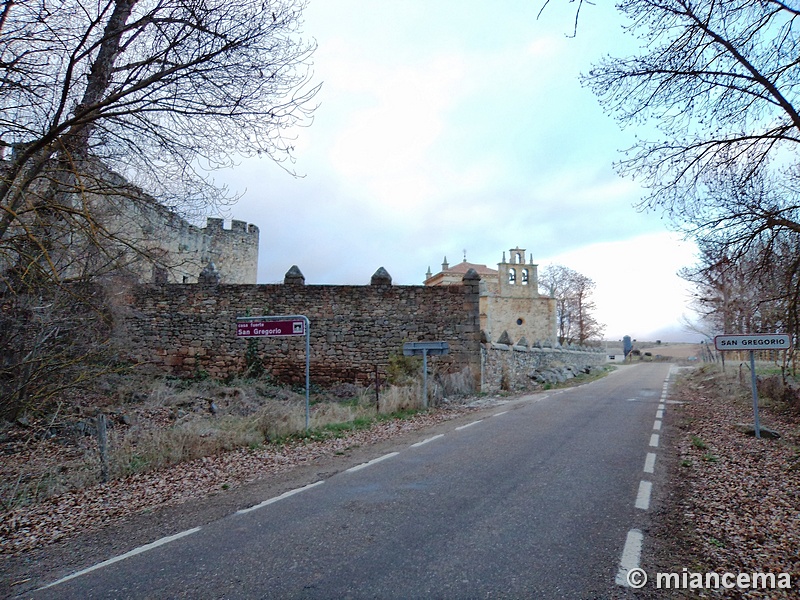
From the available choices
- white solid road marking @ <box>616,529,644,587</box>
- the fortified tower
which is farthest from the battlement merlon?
white solid road marking @ <box>616,529,644,587</box>

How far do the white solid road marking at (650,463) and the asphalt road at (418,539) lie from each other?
12cm

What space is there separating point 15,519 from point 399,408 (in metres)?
8.78

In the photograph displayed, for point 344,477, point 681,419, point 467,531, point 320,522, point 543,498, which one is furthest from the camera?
point 681,419

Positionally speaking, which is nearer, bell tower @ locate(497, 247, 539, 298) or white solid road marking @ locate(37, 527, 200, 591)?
→ white solid road marking @ locate(37, 527, 200, 591)

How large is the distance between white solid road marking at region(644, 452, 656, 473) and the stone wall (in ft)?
33.9

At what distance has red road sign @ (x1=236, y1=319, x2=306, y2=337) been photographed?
32.8 feet

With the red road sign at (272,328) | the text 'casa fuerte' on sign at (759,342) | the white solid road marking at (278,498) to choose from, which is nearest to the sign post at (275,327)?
the red road sign at (272,328)

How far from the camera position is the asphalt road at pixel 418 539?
3490mm

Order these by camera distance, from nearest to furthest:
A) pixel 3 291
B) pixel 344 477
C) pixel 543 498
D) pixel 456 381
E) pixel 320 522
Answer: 1. pixel 320 522
2. pixel 543 498
3. pixel 344 477
4. pixel 3 291
5. pixel 456 381

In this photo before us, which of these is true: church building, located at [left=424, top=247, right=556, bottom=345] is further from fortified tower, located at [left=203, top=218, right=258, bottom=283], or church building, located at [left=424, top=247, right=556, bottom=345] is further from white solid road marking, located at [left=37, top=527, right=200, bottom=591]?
white solid road marking, located at [left=37, top=527, right=200, bottom=591]

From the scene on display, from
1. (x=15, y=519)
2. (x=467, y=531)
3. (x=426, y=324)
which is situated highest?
(x=426, y=324)

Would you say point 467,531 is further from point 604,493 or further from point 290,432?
point 290,432

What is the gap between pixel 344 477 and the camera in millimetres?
6578

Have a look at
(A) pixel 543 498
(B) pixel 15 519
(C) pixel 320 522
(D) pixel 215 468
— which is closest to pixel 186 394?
(D) pixel 215 468
